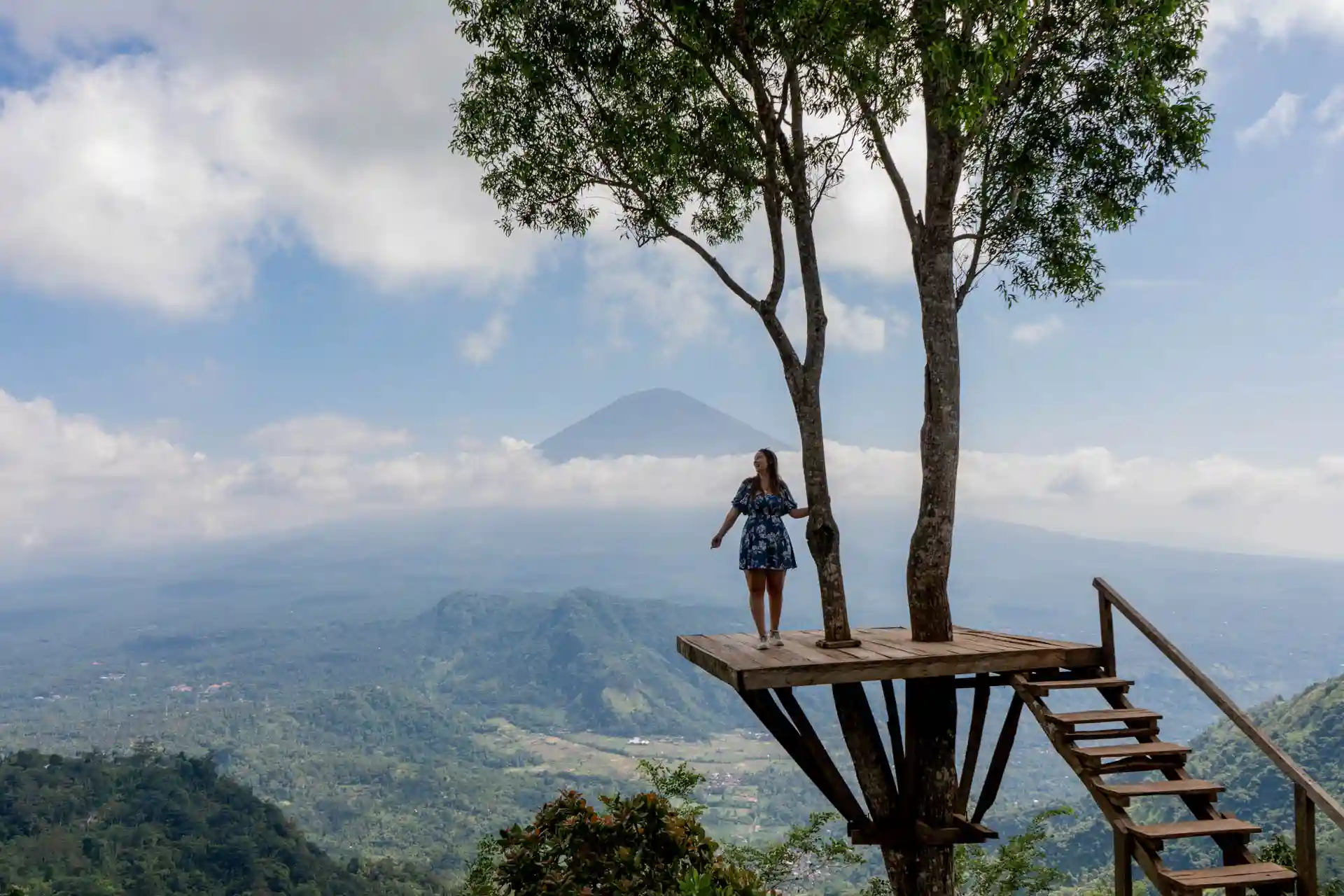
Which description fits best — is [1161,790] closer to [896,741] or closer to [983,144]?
[896,741]

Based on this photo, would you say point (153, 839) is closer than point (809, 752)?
No

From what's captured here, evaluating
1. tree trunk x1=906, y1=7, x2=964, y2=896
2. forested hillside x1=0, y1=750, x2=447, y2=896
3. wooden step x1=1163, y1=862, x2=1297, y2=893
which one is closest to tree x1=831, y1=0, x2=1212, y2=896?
tree trunk x1=906, y1=7, x2=964, y2=896

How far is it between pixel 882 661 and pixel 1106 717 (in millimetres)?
1558

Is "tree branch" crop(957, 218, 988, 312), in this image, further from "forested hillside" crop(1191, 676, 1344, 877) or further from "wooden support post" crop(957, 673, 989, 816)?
"forested hillside" crop(1191, 676, 1344, 877)

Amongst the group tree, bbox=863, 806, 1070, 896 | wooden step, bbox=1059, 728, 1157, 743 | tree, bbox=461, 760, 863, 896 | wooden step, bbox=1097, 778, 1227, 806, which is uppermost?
wooden step, bbox=1059, 728, 1157, 743

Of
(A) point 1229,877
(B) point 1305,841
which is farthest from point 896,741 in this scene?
(B) point 1305,841

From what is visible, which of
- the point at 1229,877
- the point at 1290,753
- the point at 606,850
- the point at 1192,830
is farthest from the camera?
the point at 1290,753

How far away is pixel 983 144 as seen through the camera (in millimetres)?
10031

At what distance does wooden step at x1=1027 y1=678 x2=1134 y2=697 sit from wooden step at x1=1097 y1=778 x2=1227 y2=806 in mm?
922

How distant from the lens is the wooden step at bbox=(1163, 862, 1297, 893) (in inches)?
230

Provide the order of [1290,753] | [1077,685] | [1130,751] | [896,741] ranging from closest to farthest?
1. [1130,751]
2. [1077,685]
3. [896,741]
4. [1290,753]

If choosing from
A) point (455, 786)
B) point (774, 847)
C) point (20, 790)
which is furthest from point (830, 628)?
point (455, 786)

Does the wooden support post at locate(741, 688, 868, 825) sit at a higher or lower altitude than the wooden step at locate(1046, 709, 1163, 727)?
lower

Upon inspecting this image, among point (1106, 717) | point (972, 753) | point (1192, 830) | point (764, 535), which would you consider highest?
point (764, 535)
